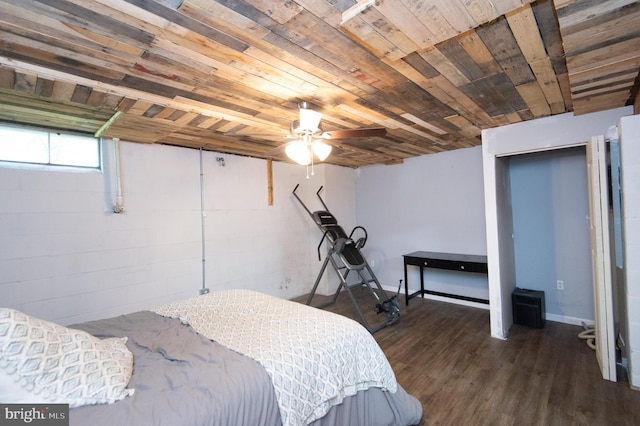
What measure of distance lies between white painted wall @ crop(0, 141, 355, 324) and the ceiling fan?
5.93 feet

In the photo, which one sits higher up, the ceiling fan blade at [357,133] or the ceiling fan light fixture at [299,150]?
the ceiling fan blade at [357,133]

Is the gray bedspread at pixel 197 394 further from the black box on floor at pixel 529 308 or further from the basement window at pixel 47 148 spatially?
the black box on floor at pixel 529 308

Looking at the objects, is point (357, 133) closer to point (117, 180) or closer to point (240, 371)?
point (240, 371)

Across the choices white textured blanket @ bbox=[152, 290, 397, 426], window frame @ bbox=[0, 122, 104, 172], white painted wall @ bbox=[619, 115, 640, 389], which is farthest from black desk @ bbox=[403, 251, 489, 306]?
window frame @ bbox=[0, 122, 104, 172]

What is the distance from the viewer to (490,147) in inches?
127

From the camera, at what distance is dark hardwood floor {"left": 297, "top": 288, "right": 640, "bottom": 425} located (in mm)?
2021

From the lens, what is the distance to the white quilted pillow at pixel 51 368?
1090mm

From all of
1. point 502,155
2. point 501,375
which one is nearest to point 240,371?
point 501,375

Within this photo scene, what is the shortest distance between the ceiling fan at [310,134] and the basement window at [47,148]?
2.05m

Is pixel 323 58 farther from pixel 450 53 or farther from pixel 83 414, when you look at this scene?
pixel 83 414

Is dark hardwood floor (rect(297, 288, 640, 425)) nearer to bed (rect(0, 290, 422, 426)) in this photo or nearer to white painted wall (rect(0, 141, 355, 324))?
bed (rect(0, 290, 422, 426))

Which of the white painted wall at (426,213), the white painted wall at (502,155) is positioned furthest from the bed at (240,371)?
the white painted wall at (426,213)

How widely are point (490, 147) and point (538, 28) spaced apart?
1888 millimetres

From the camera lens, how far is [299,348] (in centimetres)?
157
